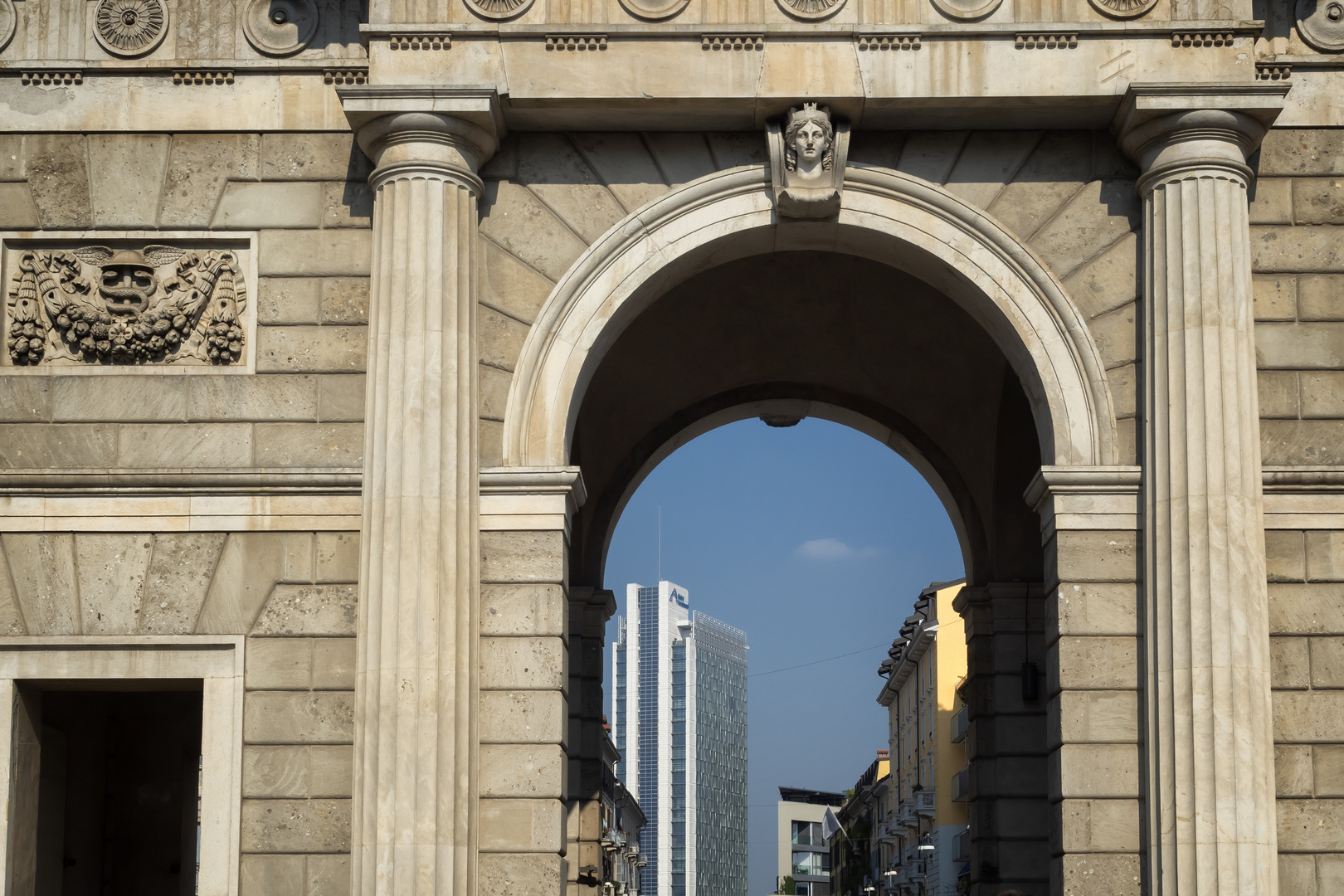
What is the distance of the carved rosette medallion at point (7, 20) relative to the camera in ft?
52.2

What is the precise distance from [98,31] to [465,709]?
7.41 metres

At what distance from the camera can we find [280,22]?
16031 millimetres

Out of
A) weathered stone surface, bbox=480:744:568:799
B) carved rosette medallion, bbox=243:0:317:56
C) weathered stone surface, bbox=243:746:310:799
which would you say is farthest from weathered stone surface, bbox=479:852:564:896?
carved rosette medallion, bbox=243:0:317:56

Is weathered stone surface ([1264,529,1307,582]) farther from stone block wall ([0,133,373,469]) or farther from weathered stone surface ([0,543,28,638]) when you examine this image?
weathered stone surface ([0,543,28,638])

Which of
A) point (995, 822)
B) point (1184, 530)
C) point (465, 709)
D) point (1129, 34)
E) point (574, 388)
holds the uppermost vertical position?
point (1129, 34)

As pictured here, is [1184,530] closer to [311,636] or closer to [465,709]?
[465,709]

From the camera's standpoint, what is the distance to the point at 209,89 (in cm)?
1595

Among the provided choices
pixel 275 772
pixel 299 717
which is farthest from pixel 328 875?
pixel 299 717

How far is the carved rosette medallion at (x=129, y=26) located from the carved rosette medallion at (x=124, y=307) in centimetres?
194

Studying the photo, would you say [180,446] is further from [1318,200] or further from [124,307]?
[1318,200]

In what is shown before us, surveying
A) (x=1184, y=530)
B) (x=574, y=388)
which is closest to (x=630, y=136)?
(x=574, y=388)

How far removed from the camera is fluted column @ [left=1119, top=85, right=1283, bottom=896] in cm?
1391

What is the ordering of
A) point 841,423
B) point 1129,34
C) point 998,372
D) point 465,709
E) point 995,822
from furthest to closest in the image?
point 841,423 → point 998,372 → point 995,822 → point 1129,34 → point 465,709

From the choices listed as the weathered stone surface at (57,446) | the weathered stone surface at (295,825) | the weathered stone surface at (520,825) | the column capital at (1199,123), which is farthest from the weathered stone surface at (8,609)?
the column capital at (1199,123)
